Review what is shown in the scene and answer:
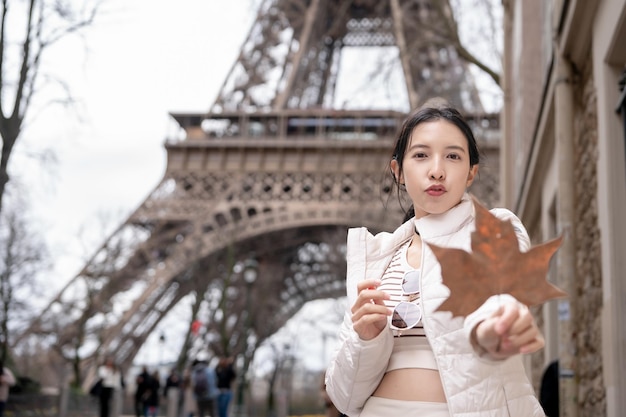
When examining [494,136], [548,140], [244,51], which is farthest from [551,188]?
[244,51]

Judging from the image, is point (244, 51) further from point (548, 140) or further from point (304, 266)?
point (548, 140)

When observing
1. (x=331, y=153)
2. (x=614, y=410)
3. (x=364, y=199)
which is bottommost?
(x=614, y=410)

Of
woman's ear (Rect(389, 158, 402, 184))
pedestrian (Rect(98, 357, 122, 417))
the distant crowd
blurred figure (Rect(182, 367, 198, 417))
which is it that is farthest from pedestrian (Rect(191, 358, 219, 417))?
woman's ear (Rect(389, 158, 402, 184))

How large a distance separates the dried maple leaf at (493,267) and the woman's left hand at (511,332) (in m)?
0.06

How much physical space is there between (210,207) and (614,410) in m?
23.6

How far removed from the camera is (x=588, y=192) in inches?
256

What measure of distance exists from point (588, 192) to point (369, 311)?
191 inches

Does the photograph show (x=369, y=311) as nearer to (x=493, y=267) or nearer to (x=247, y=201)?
(x=493, y=267)

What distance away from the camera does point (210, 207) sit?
92.4 feet

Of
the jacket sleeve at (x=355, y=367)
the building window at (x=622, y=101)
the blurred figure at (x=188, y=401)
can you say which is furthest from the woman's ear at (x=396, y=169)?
the blurred figure at (x=188, y=401)

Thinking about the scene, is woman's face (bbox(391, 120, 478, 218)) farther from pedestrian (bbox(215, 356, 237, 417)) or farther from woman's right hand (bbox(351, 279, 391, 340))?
pedestrian (bbox(215, 356, 237, 417))

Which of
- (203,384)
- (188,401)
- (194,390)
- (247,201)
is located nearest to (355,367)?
(203,384)

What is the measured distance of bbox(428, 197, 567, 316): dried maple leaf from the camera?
5.68ft

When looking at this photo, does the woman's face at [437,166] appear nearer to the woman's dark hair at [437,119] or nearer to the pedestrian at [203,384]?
the woman's dark hair at [437,119]
